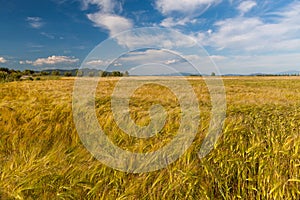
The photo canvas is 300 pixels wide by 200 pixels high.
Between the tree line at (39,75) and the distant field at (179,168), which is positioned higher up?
the tree line at (39,75)

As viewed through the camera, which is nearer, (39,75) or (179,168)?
(179,168)

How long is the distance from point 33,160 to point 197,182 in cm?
189

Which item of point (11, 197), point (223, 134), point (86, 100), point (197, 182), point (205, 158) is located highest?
point (86, 100)

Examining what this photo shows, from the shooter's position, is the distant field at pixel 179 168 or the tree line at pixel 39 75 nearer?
the distant field at pixel 179 168

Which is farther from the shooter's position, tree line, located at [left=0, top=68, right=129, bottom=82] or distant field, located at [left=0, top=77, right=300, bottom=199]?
tree line, located at [left=0, top=68, right=129, bottom=82]

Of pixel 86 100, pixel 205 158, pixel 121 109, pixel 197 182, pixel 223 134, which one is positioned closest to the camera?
pixel 197 182

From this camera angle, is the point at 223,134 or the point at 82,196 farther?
the point at 223,134

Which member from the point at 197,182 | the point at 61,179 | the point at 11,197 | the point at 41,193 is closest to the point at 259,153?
the point at 197,182

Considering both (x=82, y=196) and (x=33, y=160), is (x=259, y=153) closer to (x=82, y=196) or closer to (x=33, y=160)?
(x=82, y=196)

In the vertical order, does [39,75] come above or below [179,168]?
above

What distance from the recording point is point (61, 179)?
2508 mm

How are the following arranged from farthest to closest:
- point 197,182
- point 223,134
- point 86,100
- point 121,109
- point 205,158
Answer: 1. point 86,100
2. point 121,109
3. point 223,134
4. point 205,158
5. point 197,182

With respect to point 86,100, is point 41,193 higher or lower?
lower

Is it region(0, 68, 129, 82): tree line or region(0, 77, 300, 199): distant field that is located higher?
region(0, 68, 129, 82): tree line
